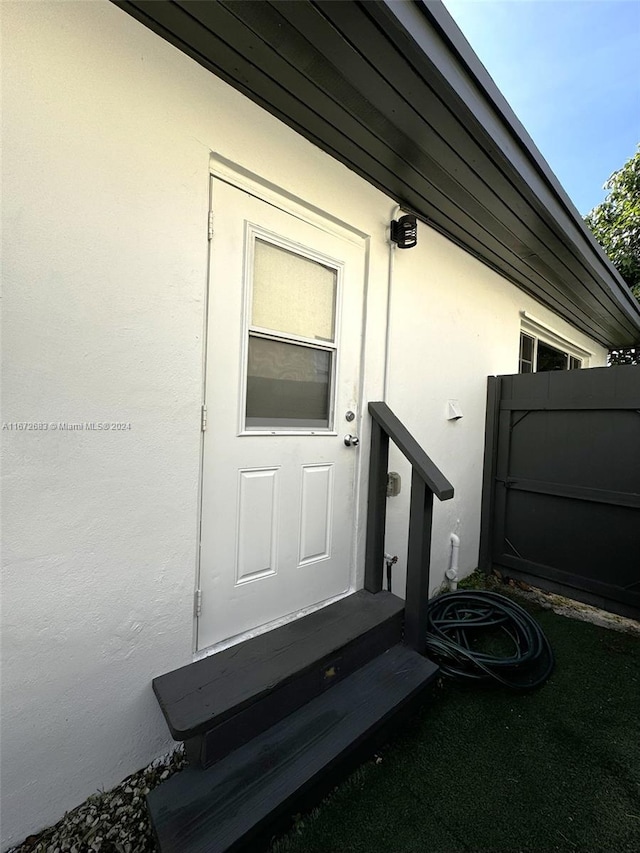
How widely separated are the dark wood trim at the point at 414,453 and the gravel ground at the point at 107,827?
1.56m

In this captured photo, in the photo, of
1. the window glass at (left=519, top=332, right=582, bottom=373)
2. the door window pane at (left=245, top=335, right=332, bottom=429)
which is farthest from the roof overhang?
the window glass at (left=519, top=332, right=582, bottom=373)

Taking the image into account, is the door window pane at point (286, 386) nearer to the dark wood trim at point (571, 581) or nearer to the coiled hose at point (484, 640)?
the coiled hose at point (484, 640)

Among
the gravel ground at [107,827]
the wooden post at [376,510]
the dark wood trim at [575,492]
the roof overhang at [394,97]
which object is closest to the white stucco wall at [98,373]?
the gravel ground at [107,827]

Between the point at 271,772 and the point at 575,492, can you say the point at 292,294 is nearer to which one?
the point at 271,772

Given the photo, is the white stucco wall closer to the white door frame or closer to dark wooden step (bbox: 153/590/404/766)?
the white door frame

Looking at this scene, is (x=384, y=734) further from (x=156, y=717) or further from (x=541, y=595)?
(x=541, y=595)

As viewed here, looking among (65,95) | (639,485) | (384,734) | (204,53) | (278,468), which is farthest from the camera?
(639,485)

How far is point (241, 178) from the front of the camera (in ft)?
5.08

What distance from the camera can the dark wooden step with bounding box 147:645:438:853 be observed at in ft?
3.33

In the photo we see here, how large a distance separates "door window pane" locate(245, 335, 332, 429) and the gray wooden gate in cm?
200

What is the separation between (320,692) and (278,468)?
98 cm

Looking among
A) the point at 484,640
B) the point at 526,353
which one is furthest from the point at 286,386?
the point at 526,353

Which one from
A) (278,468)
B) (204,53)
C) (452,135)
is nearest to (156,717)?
(278,468)

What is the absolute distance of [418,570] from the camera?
1823 mm
